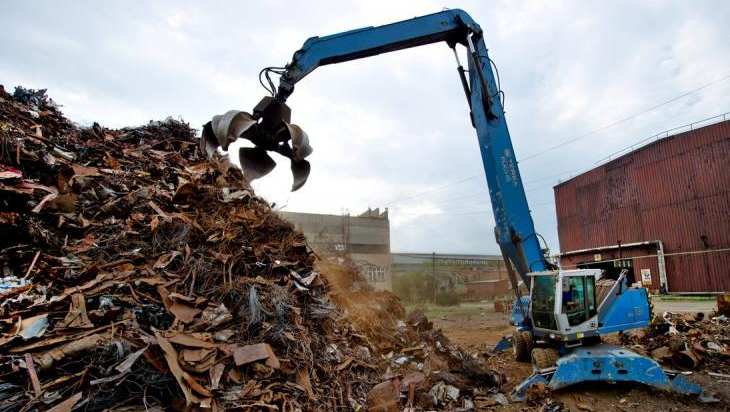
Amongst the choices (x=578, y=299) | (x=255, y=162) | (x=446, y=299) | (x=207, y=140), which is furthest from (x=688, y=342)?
(x=446, y=299)

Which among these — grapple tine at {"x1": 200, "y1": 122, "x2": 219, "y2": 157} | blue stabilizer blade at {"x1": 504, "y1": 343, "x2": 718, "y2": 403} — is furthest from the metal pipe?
grapple tine at {"x1": 200, "y1": 122, "x2": 219, "y2": 157}

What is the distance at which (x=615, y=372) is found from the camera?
5652 millimetres

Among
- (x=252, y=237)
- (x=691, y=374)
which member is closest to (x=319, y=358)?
(x=252, y=237)

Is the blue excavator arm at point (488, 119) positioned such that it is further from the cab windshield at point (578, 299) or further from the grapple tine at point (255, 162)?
the grapple tine at point (255, 162)

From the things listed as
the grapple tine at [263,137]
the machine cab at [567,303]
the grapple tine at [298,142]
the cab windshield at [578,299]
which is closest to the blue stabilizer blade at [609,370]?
the machine cab at [567,303]

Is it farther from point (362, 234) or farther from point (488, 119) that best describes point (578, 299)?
point (362, 234)

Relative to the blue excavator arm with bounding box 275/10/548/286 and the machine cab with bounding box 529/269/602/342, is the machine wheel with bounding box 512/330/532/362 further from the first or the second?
the blue excavator arm with bounding box 275/10/548/286

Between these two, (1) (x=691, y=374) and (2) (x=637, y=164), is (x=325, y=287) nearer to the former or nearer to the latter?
(1) (x=691, y=374)

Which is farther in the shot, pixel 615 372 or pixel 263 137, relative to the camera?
pixel 615 372

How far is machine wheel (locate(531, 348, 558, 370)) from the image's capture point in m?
6.30

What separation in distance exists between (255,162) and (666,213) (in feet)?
82.2

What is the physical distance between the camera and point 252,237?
22.0 ft

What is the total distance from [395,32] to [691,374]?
25.3 feet

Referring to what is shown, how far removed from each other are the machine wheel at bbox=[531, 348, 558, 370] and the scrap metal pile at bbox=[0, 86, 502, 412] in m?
0.73
